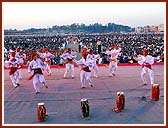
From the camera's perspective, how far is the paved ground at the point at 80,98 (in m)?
8.39

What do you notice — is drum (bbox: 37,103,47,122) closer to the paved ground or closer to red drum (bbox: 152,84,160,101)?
the paved ground

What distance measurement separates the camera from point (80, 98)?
10680 mm

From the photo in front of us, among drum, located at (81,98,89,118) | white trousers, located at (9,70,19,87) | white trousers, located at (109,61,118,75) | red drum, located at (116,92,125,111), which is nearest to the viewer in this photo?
drum, located at (81,98,89,118)

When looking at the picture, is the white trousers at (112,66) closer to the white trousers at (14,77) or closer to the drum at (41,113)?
the white trousers at (14,77)

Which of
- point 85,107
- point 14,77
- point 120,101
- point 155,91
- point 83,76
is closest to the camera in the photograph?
point 85,107

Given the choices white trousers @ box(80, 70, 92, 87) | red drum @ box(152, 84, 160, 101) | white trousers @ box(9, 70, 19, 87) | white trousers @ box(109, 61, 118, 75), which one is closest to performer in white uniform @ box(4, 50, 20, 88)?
white trousers @ box(9, 70, 19, 87)

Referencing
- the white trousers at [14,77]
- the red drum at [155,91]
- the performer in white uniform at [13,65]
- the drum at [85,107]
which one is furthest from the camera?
the white trousers at [14,77]

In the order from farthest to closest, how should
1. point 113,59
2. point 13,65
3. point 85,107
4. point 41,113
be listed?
point 113,59, point 13,65, point 85,107, point 41,113

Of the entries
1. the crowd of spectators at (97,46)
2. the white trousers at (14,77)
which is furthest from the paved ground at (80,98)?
the crowd of spectators at (97,46)

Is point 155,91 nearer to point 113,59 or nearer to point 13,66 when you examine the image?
point 113,59

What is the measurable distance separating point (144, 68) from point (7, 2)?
263 inches

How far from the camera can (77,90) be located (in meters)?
12.0

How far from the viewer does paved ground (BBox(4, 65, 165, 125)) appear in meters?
8.39

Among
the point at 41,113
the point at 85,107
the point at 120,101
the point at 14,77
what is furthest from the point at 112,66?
the point at 41,113
